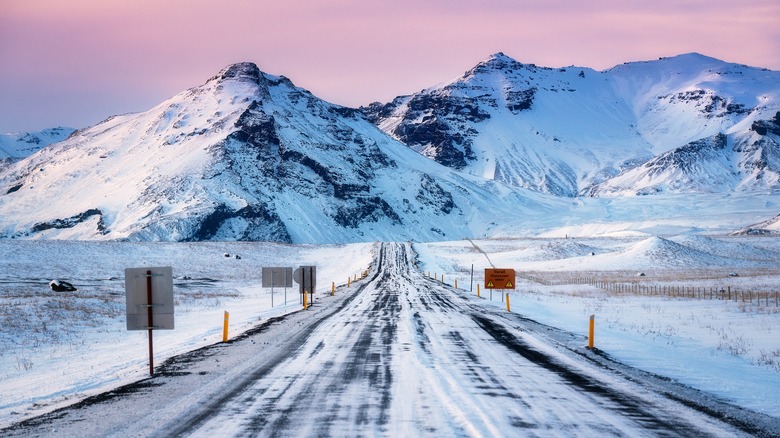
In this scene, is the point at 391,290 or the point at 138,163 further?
the point at 138,163

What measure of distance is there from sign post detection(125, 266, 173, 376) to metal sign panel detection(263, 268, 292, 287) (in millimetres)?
21232

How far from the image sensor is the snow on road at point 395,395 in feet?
32.3

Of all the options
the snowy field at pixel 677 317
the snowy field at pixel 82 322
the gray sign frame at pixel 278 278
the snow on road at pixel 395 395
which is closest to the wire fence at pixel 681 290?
the snowy field at pixel 677 317

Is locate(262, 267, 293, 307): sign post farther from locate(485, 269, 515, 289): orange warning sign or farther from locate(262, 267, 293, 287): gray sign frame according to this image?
locate(485, 269, 515, 289): orange warning sign

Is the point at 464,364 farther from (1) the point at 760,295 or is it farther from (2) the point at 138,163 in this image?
(2) the point at 138,163

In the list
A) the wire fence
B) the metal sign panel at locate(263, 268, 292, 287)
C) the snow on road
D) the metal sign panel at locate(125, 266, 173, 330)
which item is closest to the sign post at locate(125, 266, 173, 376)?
the metal sign panel at locate(125, 266, 173, 330)

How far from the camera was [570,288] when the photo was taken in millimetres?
51500

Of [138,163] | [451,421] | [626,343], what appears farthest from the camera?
[138,163]

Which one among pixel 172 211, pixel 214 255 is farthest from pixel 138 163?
pixel 214 255

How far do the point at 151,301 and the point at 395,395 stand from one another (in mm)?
6194

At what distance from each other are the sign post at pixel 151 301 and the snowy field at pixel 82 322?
4.08ft

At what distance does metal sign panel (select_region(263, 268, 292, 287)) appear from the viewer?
35938mm

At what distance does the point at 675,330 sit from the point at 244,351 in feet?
55.1

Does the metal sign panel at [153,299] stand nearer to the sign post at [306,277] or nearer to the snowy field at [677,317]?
the snowy field at [677,317]
